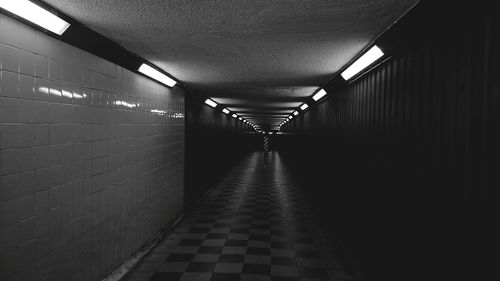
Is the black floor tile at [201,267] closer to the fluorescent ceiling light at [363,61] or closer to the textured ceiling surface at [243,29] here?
the textured ceiling surface at [243,29]

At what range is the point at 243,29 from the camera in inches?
130

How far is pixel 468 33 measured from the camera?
205cm

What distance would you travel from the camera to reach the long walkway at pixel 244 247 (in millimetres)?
4305

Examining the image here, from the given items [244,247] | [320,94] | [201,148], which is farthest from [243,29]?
[201,148]

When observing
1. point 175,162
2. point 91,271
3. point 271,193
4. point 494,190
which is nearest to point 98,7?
point 91,271

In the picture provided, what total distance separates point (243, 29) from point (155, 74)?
7.38 feet

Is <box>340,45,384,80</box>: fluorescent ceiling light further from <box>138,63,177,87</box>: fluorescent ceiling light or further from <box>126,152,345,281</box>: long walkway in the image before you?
<box>138,63,177,87</box>: fluorescent ceiling light

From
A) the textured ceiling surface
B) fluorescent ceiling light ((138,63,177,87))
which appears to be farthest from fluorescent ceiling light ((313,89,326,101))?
fluorescent ceiling light ((138,63,177,87))

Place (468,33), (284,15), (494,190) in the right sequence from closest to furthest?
1. (494,190)
2. (468,33)
3. (284,15)

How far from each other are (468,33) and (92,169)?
3.30 metres

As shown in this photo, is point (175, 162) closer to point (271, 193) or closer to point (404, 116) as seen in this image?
point (271, 193)

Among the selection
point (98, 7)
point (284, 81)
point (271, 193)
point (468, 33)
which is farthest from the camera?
point (271, 193)

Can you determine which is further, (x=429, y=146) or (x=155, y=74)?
(x=155, y=74)

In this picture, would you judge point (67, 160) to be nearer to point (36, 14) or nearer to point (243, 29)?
point (36, 14)
